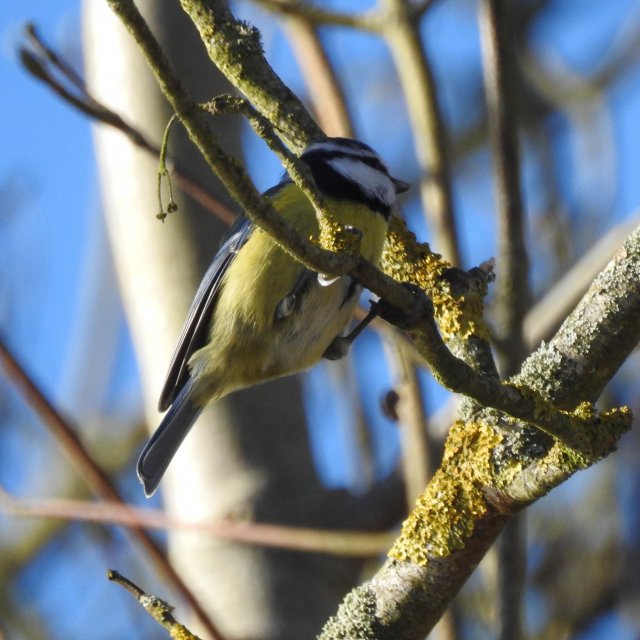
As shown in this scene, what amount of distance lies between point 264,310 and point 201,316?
0.14 meters

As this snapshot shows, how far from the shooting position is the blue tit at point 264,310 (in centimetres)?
188

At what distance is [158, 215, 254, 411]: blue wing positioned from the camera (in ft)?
6.50

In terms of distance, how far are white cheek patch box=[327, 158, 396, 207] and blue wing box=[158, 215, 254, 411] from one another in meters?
0.21

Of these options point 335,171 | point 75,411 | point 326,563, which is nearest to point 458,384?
point 335,171

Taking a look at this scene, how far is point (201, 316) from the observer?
198 centimetres

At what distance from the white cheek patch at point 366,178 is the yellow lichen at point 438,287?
35 cm

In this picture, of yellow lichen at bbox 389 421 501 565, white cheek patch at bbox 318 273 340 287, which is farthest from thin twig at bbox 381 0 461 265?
yellow lichen at bbox 389 421 501 565

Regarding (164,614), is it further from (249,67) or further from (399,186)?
(399,186)

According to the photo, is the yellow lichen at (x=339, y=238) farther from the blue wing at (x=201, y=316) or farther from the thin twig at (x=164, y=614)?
the blue wing at (x=201, y=316)

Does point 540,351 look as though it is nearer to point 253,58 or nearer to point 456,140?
point 253,58

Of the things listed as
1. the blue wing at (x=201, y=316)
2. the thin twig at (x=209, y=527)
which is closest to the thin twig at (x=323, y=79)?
the blue wing at (x=201, y=316)

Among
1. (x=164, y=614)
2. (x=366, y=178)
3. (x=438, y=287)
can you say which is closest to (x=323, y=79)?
(x=366, y=178)

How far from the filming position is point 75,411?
430 centimetres

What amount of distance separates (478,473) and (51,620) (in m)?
2.88
